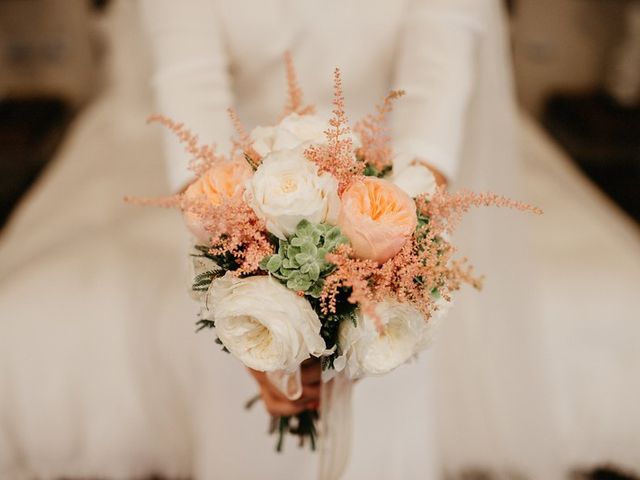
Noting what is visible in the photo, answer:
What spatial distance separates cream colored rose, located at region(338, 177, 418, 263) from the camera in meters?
0.56

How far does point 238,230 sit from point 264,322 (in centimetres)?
10

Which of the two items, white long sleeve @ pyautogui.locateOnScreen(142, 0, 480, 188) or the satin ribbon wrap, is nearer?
the satin ribbon wrap

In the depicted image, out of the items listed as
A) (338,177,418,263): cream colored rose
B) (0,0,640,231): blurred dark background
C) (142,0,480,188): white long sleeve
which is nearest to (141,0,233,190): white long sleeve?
(142,0,480,188): white long sleeve

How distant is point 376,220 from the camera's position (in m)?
0.57

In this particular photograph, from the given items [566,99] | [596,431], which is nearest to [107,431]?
[596,431]

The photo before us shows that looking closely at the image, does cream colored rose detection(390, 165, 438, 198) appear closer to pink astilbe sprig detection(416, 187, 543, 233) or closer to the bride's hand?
pink astilbe sprig detection(416, 187, 543, 233)

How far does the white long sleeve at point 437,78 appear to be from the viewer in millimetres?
1048

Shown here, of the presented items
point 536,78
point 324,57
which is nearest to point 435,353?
point 324,57

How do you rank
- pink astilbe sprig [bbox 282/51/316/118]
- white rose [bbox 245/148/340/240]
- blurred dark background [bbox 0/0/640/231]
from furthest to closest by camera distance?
blurred dark background [bbox 0/0/640/231] → pink astilbe sprig [bbox 282/51/316/118] → white rose [bbox 245/148/340/240]

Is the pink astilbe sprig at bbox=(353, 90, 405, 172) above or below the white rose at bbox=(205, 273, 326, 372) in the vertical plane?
above

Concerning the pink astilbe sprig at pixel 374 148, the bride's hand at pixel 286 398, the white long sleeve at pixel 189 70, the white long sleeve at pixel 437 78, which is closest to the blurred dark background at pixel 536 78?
the white long sleeve at pixel 189 70

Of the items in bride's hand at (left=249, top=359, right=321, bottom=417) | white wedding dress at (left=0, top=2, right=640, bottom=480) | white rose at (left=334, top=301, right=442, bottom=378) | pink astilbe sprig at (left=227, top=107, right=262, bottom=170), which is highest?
pink astilbe sprig at (left=227, top=107, right=262, bottom=170)

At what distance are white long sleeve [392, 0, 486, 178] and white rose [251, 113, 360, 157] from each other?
39cm

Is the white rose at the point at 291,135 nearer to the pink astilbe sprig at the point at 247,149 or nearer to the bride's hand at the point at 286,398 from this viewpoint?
the pink astilbe sprig at the point at 247,149
